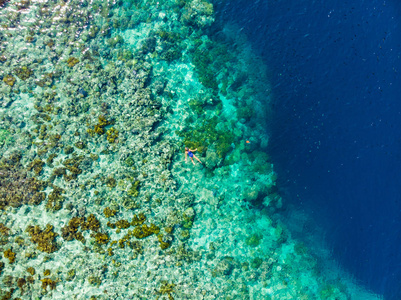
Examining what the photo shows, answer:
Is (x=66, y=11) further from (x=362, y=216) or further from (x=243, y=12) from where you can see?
(x=362, y=216)

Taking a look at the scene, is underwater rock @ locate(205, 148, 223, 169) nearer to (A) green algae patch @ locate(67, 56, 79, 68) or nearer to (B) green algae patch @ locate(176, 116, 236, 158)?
(B) green algae patch @ locate(176, 116, 236, 158)

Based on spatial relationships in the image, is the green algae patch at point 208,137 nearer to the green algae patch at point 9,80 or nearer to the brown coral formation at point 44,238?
the brown coral formation at point 44,238

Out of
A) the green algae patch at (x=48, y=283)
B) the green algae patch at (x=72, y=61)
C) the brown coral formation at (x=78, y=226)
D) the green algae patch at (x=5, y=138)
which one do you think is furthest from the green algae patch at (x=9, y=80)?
the green algae patch at (x=48, y=283)

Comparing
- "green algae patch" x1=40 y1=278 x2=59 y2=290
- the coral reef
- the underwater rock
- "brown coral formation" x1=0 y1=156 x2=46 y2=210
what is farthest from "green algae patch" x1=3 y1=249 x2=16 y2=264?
the underwater rock

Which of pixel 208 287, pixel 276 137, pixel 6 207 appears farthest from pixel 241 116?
pixel 6 207

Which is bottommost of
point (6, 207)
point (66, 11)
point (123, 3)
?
point (6, 207)

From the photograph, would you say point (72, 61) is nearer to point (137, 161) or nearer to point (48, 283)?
point (137, 161)

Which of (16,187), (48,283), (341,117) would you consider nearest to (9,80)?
(16,187)
